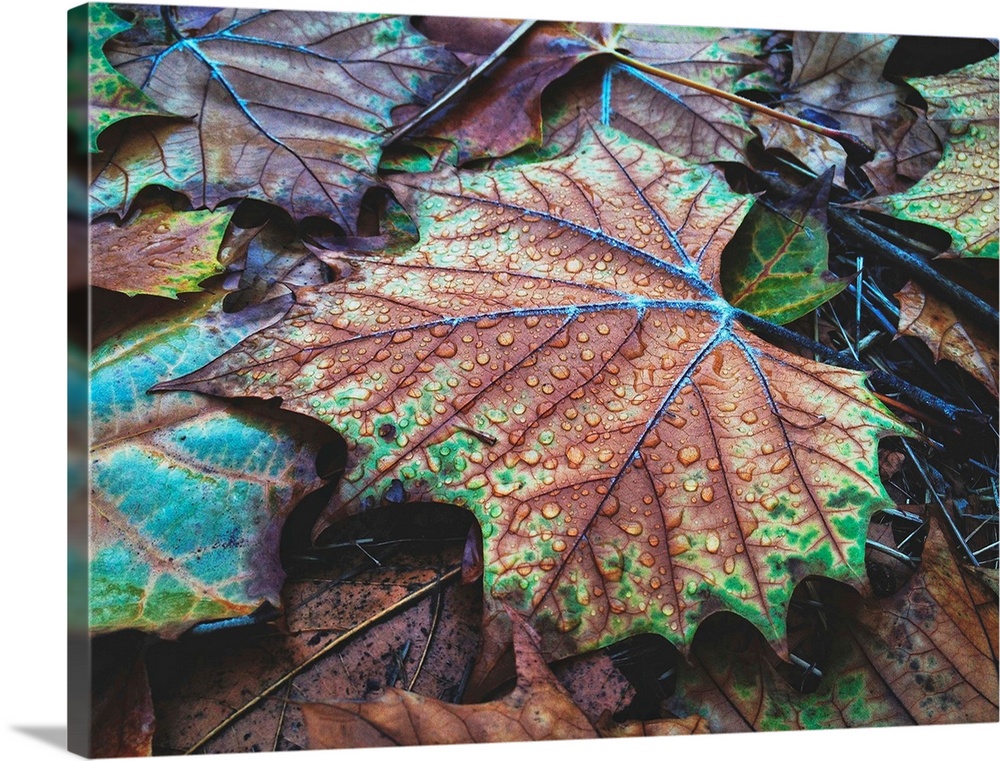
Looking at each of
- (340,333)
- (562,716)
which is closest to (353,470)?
(340,333)

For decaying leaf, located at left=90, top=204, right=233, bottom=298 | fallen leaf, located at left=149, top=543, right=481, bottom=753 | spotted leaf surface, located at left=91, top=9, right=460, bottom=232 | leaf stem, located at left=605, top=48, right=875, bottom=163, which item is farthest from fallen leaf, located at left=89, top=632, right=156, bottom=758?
leaf stem, located at left=605, top=48, right=875, bottom=163

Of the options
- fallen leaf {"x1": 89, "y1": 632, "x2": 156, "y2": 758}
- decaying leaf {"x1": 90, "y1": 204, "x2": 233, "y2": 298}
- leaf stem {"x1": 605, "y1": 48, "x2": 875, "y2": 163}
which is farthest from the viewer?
leaf stem {"x1": 605, "y1": 48, "x2": 875, "y2": 163}

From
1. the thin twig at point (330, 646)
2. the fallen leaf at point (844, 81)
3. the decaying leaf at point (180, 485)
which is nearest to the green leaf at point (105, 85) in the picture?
the decaying leaf at point (180, 485)

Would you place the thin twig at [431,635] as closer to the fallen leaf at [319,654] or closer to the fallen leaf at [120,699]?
the fallen leaf at [319,654]

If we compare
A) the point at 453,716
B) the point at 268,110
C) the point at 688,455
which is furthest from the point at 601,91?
the point at 453,716

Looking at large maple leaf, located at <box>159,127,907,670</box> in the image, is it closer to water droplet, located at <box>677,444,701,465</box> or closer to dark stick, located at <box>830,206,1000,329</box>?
water droplet, located at <box>677,444,701,465</box>
